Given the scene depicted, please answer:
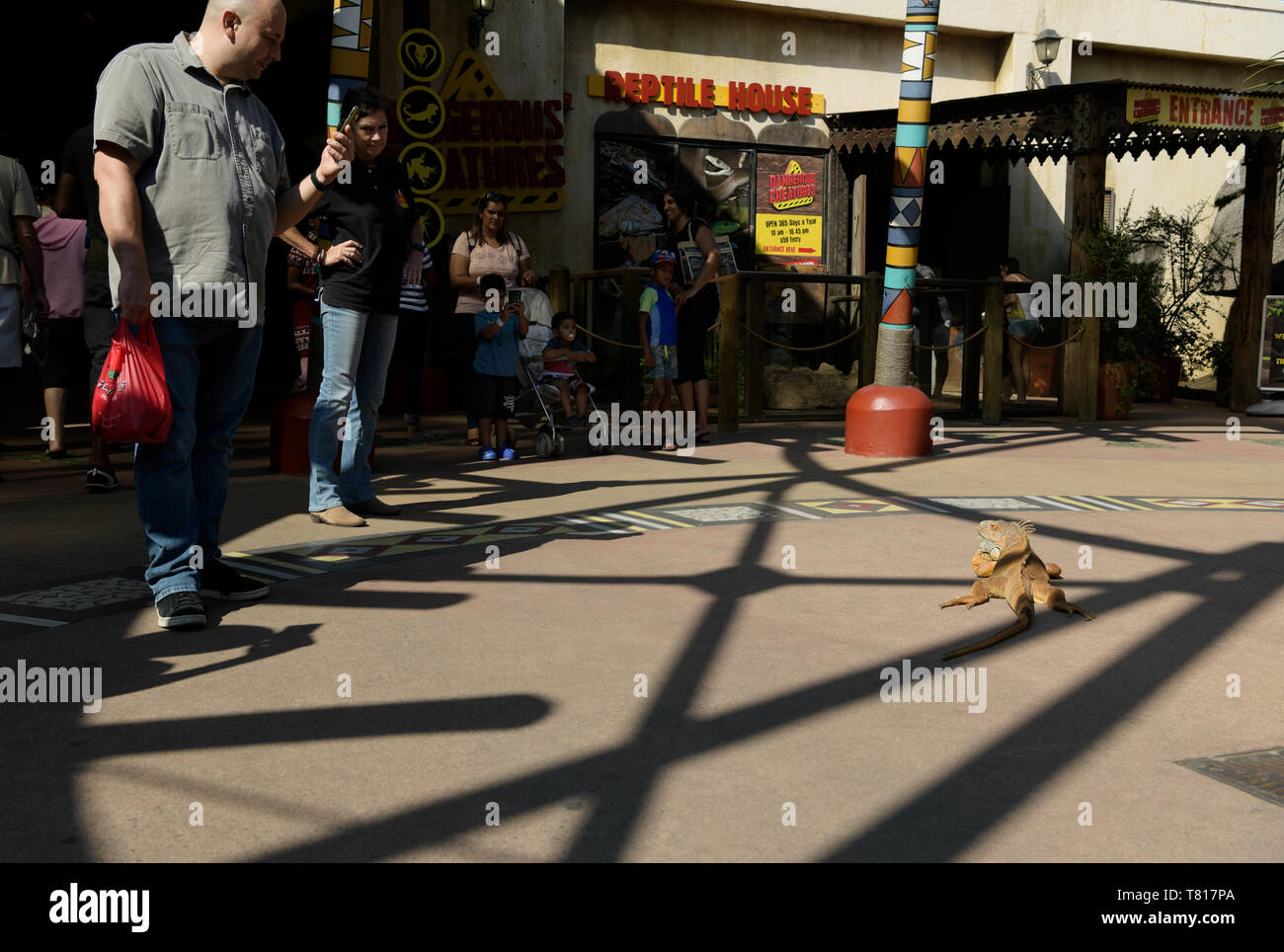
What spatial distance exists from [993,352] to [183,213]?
949 centimetres

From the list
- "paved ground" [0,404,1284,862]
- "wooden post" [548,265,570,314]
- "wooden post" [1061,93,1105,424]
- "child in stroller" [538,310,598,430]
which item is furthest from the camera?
"wooden post" [1061,93,1105,424]

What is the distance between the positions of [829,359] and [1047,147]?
3.77 m

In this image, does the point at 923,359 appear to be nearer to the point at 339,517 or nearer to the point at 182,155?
the point at 339,517

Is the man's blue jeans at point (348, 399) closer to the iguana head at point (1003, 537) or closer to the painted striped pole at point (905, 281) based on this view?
the iguana head at point (1003, 537)

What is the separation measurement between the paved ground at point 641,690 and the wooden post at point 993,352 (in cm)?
565

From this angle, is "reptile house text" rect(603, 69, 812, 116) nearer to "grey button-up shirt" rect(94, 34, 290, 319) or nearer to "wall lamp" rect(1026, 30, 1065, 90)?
"wall lamp" rect(1026, 30, 1065, 90)

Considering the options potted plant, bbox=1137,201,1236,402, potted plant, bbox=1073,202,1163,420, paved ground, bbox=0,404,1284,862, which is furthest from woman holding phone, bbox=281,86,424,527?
potted plant, bbox=1137,201,1236,402

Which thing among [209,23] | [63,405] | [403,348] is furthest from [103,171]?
[403,348]

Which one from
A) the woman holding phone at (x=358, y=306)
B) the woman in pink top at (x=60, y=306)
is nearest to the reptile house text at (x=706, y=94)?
the woman in pink top at (x=60, y=306)

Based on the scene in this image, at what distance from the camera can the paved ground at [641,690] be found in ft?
8.57

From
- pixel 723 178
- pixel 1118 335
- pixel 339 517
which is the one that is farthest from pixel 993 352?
pixel 339 517

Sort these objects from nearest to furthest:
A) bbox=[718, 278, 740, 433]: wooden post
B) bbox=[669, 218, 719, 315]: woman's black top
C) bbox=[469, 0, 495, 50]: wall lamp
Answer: bbox=[669, 218, 719, 315]: woman's black top → bbox=[718, 278, 740, 433]: wooden post → bbox=[469, 0, 495, 50]: wall lamp

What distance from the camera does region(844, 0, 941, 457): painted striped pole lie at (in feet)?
29.4

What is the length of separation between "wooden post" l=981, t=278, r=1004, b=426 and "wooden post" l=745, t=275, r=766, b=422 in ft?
7.71
